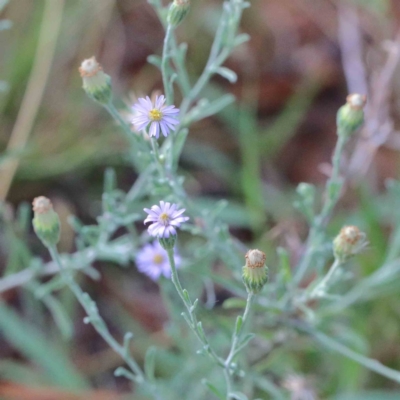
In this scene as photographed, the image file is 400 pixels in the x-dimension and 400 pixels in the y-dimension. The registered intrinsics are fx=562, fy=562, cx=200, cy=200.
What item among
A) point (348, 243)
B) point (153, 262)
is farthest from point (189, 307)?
point (153, 262)

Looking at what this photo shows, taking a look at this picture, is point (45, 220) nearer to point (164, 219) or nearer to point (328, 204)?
point (164, 219)

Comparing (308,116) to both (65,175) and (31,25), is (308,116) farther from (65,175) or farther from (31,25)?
(31,25)

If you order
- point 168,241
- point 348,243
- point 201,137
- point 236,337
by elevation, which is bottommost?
point 236,337

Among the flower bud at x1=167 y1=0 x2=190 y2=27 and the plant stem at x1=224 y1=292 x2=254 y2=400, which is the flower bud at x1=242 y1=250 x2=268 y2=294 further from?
the flower bud at x1=167 y1=0 x2=190 y2=27

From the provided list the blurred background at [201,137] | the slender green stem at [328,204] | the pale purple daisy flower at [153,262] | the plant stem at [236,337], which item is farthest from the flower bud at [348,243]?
the blurred background at [201,137]

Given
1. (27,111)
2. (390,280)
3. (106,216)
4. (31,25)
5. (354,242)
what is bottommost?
(354,242)

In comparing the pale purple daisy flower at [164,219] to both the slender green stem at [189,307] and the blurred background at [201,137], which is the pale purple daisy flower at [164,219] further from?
the blurred background at [201,137]

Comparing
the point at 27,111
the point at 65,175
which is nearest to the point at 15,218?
the point at 65,175
